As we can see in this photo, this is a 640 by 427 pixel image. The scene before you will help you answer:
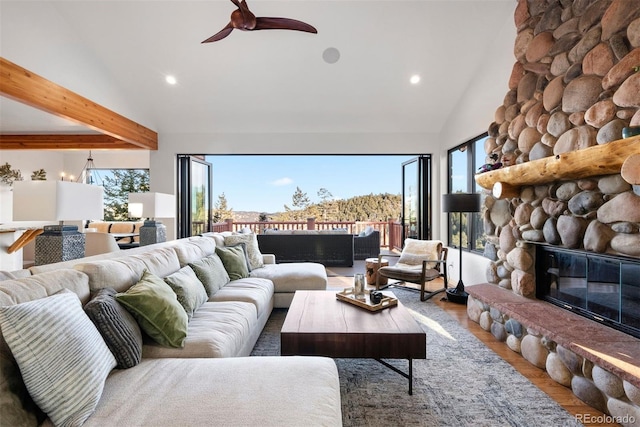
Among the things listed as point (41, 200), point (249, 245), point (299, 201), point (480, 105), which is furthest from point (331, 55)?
point (299, 201)

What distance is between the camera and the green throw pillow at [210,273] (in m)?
2.75

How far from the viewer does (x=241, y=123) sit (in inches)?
222

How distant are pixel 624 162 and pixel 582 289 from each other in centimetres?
111

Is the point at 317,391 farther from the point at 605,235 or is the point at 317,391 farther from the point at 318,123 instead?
the point at 318,123

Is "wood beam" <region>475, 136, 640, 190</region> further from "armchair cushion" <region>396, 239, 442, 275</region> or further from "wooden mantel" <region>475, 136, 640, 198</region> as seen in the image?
"armchair cushion" <region>396, 239, 442, 275</region>

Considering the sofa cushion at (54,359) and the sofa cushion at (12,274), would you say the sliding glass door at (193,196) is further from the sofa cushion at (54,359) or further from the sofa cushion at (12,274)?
the sofa cushion at (54,359)

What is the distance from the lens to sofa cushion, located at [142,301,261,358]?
179cm

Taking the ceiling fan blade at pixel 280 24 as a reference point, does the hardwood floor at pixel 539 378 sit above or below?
below

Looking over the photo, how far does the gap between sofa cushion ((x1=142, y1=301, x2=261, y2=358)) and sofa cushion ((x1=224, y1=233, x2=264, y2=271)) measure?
1346 mm

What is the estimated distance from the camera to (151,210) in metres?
3.25

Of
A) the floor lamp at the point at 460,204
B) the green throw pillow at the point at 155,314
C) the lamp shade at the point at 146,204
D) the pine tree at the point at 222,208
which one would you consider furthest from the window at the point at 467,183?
the pine tree at the point at 222,208

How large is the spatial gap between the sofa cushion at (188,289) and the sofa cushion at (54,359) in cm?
Answer: 89

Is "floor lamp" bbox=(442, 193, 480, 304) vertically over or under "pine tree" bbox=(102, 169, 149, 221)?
under

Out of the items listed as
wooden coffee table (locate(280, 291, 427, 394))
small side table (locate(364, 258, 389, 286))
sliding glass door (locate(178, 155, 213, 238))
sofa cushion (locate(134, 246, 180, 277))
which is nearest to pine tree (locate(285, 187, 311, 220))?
sliding glass door (locate(178, 155, 213, 238))
